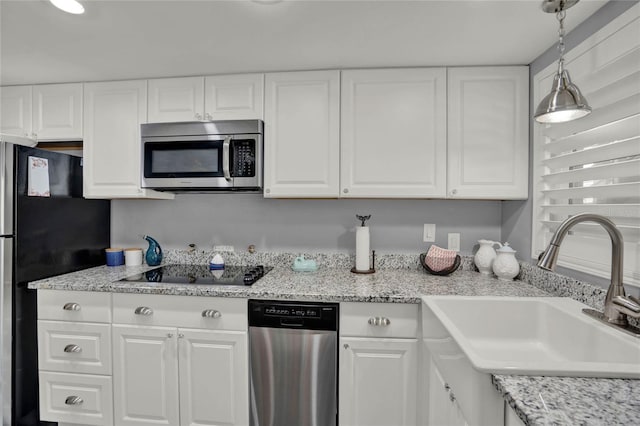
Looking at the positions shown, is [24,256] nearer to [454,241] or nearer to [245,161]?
[245,161]

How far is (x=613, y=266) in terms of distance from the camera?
1051 mm

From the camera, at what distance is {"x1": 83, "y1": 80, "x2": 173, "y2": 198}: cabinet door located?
2.04m

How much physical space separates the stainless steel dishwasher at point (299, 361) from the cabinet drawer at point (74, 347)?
878 millimetres

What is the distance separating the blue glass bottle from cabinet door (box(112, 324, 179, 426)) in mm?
604

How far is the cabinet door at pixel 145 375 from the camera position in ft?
5.41

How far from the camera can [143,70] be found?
1.93 metres

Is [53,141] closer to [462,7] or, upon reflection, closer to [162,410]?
[162,410]

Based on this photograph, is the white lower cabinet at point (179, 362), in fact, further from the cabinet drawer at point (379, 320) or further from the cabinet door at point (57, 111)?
the cabinet door at point (57, 111)

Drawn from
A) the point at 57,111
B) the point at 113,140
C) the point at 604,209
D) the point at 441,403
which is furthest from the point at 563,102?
the point at 57,111

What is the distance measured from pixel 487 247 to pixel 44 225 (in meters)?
2.65

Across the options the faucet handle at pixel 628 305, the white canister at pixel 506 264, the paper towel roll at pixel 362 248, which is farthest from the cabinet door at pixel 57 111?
the faucet handle at pixel 628 305

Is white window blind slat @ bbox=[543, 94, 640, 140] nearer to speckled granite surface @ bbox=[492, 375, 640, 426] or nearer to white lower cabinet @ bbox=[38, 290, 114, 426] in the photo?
speckled granite surface @ bbox=[492, 375, 640, 426]

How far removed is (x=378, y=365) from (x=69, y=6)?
2.09m

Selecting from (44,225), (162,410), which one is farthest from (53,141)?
(162,410)
